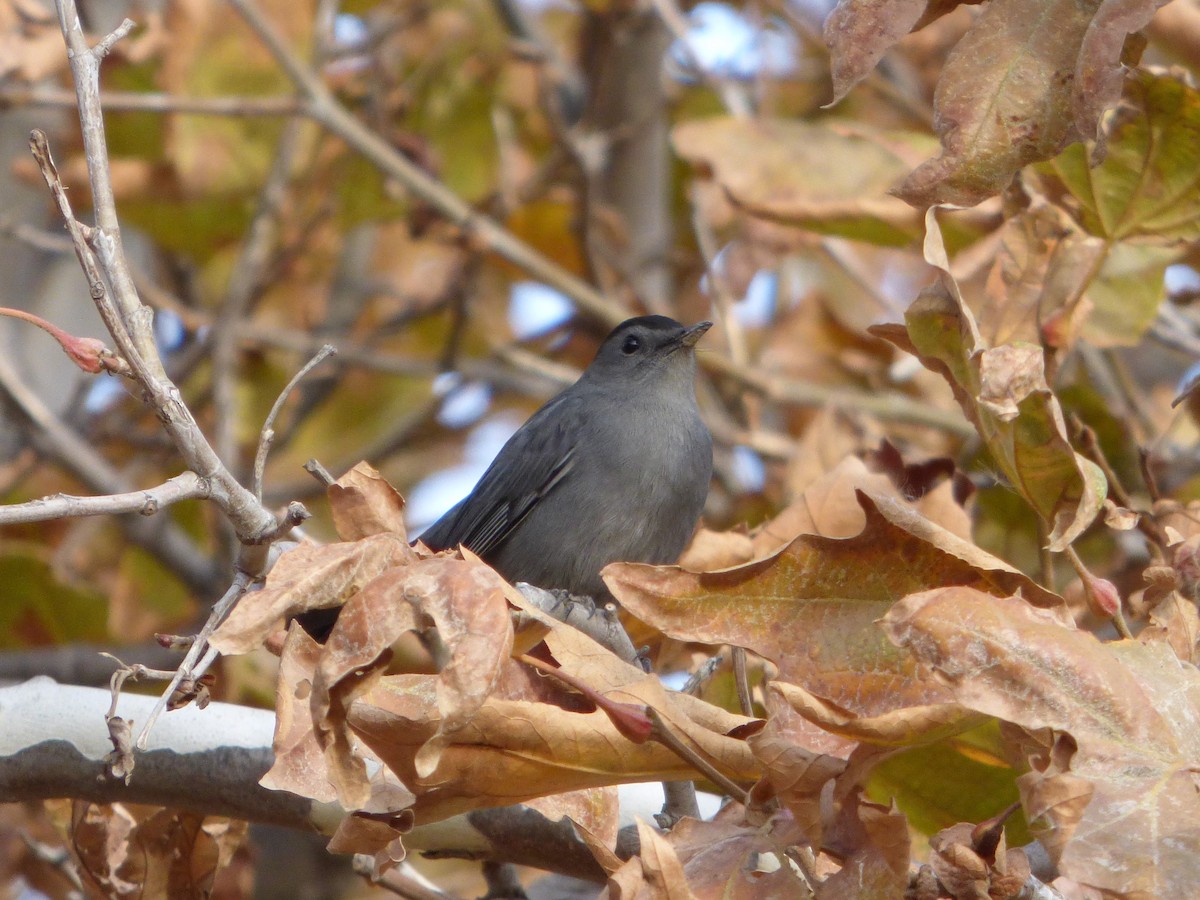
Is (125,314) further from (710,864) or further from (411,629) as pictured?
(710,864)

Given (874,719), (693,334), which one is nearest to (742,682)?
(874,719)

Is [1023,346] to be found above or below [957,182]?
below

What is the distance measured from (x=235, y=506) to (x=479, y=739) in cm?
52

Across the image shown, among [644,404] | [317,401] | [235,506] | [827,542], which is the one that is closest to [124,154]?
[317,401]

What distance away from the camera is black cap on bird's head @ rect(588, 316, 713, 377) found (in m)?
5.71

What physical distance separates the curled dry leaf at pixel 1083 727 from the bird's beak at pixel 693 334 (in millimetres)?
3716

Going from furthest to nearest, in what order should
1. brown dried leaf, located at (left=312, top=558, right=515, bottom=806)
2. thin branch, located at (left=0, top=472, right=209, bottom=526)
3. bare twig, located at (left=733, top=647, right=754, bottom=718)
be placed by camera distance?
bare twig, located at (left=733, top=647, right=754, bottom=718)
thin branch, located at (left=0, top=472, right=209, bottom=526)
brown dried leaf, located at (left=312, top=558, right=515, bottom=806)

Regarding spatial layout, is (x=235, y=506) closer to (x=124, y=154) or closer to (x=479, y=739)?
(x=479, y=739)

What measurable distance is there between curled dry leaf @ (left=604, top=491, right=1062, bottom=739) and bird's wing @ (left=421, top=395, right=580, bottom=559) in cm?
307

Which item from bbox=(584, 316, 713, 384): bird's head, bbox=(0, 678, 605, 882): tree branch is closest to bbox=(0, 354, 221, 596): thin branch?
bbox=(584, 316, 713, 384): bird's head

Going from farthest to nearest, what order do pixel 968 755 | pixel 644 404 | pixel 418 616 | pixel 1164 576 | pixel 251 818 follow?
pixel 644 404 → pixel 251 818 → pixel 968 755 → pixel 1164 576 → pixel 418 616

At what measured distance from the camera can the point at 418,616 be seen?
1.86m

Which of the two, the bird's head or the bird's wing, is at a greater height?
the bird's head

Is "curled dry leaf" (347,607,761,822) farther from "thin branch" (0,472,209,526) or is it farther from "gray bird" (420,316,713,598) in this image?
"gray bird" (420,316,713,598)
